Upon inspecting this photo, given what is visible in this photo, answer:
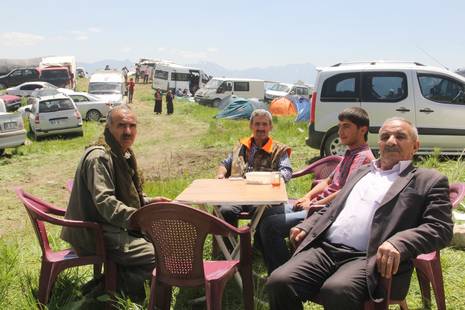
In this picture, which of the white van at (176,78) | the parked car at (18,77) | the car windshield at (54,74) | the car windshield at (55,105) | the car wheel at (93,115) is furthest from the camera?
the white van at (176,78)

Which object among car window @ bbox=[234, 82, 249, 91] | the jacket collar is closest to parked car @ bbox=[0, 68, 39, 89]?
car window @ bbox=[234, 82, 249, 91]

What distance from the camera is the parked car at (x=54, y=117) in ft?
49.7

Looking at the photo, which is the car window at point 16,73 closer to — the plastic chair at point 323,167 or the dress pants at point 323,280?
the plastic chair at point 323,167

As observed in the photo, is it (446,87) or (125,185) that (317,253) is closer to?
(125,185)

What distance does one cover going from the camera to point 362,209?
9.52 feet

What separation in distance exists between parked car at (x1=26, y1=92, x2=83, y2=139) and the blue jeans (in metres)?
12.9

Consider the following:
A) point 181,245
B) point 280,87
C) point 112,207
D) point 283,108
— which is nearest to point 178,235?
point 181,245

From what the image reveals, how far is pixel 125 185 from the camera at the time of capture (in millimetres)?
3348

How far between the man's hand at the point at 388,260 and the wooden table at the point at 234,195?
81cm

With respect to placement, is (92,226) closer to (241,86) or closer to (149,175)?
(149,175)

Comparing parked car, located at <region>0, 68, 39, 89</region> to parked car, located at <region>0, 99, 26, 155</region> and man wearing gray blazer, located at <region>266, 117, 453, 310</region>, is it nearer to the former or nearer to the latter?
parked car, located at <region>0, 99, 26, 155</region>

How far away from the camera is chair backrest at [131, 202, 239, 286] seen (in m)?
2.57

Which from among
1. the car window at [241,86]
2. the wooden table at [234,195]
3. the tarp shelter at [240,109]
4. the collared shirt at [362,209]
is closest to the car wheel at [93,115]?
the tarp shelter at [240,109]

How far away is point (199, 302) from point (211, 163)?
704 cm
